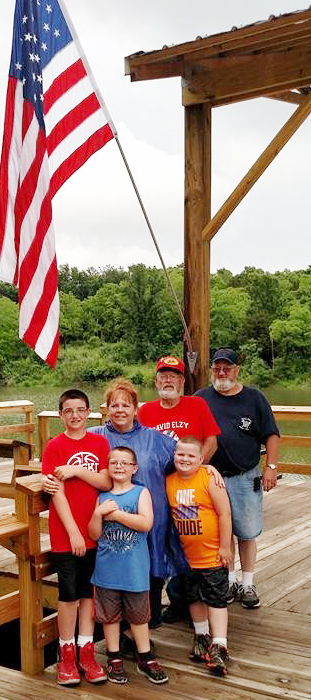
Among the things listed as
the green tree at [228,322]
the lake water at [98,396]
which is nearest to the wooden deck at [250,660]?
the lake water at [98,396]

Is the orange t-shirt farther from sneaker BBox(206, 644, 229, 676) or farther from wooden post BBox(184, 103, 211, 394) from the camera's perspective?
wooden post BBox(184, 103, 211, 394)

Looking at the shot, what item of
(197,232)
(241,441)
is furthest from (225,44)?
(241,441)

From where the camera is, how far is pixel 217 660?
11.2 ft

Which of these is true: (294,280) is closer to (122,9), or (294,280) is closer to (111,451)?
(122,9)

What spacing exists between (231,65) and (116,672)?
12.6ft

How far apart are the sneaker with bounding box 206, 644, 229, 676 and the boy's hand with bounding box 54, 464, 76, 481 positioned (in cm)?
96

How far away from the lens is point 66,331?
3969cm

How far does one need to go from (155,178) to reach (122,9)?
49.5 meters

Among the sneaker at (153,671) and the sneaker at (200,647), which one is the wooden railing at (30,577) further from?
the sneaker at (200,647)

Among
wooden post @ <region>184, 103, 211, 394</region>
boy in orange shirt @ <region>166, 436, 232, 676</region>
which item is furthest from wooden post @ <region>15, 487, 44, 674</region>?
wooden post @ <region>184, 103, 211, 394</region>

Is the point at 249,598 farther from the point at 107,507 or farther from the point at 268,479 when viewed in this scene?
the point at 107,507

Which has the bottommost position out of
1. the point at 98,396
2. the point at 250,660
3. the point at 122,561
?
the point at 98,396

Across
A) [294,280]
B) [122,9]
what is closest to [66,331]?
[294,280]

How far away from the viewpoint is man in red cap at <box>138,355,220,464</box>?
3779mm
